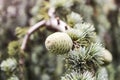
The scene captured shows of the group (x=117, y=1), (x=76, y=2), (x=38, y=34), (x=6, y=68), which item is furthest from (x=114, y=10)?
(x=6, y=68)

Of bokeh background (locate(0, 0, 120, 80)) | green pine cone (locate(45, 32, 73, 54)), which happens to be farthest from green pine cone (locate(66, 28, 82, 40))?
bokeh background (locate(0, 0, 120, 80))

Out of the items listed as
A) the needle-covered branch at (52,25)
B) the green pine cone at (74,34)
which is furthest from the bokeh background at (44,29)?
the green pine cone at (74,34)

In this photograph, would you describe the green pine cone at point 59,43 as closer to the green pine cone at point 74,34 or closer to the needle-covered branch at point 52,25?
the green pine cone at point 74,34

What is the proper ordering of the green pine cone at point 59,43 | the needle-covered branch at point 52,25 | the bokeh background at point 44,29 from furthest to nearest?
the bokeh background at point 44,29
the needle-covered branch at point 52,25
the green pine cone at point 59,43

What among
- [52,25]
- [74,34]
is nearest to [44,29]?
[52,25]

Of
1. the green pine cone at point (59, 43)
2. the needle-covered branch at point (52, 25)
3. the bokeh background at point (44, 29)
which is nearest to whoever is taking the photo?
the green pine cone at point (59, 43)

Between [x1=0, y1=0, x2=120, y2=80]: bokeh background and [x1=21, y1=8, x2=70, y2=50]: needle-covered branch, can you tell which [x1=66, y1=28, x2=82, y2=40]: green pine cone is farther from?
[x1=0, y1=0, x2=120, y2=80]: bokeh background
